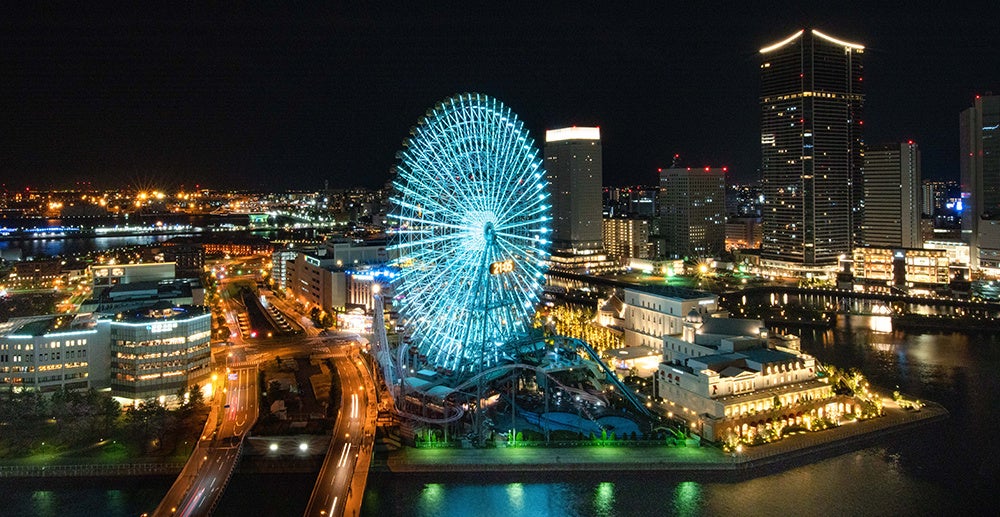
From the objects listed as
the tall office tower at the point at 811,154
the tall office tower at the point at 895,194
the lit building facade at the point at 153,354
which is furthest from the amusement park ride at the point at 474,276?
the tall office tower at the point at 895,194

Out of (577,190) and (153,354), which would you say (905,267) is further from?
(153,354)

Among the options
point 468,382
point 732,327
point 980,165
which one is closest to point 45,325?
point 468,382

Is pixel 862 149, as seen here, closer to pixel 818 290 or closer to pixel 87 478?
pixel 818 290

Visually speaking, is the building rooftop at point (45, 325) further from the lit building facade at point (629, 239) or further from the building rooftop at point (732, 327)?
the lit building facade at point (629, 239)

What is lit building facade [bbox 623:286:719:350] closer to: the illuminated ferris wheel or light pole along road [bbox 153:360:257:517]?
the illuminated ferris wheel

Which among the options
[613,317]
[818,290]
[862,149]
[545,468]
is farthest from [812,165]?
[545,468]

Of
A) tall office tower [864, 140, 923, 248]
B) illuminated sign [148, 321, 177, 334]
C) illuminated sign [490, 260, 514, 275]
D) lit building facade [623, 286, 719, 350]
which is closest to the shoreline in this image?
illuminated sign [490, 260, 514, 275]
